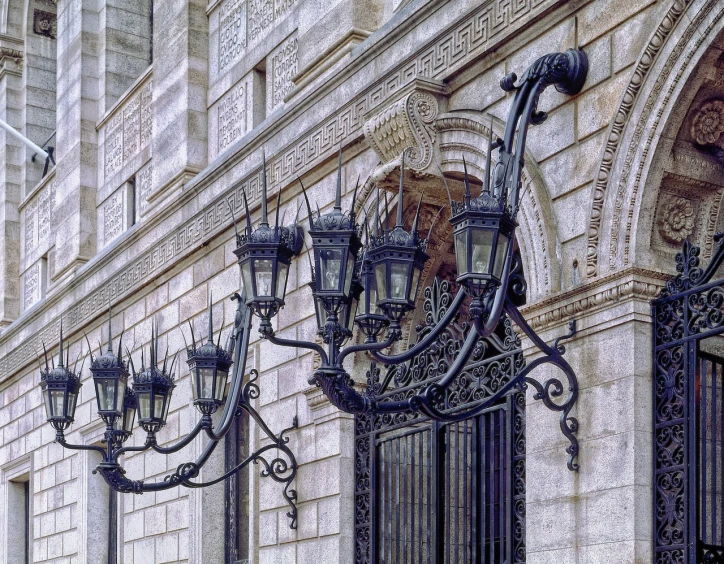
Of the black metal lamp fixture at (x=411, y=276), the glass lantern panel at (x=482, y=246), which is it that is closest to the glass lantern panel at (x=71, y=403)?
the black metal lamp fixture at (x=411, y=276)

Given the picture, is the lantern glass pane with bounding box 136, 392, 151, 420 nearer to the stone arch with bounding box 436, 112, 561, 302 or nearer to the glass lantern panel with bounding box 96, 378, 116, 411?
the glass lantern panel with bounding box 96, 378, 116, 411

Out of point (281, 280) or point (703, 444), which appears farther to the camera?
point (281, 280)

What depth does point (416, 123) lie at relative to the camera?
12281 millimetres

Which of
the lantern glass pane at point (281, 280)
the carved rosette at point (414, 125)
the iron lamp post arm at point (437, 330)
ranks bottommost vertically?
the iron lamp post arm at point (437, 330)

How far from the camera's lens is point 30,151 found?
87.1 ft

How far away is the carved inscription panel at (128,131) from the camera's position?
20328mm

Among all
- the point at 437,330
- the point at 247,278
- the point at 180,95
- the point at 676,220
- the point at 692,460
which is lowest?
the point at 692,460

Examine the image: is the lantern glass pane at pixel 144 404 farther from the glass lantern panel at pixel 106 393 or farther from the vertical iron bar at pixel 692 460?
the vertical iron bar at pixel 692 460

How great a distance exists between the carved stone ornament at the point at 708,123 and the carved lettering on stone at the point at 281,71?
21.4 ft

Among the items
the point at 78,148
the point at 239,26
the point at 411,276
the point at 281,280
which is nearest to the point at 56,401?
the point at 281,280

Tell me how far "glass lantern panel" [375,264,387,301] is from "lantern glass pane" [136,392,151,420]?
15.1ft

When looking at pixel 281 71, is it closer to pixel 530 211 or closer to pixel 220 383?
Answer: pixel 220 383

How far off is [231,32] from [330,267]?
8.68 meters

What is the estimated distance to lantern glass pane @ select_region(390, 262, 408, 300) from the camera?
9922 millimetres
